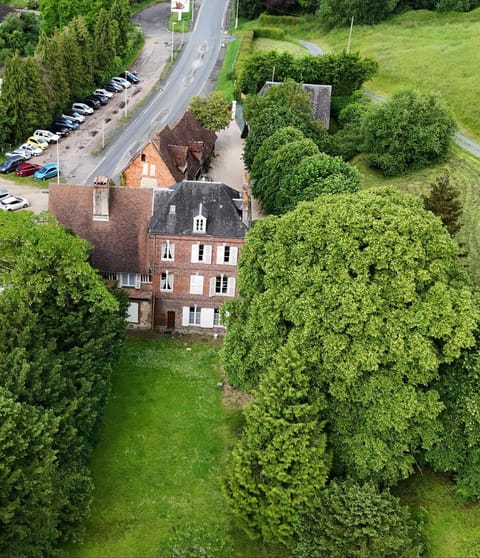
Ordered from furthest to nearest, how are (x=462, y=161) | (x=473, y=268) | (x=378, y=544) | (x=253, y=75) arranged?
(x=253, y=75)
(x=462, y=161)
(x=473, y=268)
(x=378, y=544)

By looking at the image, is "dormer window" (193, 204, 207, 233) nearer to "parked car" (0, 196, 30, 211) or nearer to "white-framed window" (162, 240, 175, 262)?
"white-framed window" (162, 240, 175, 262)

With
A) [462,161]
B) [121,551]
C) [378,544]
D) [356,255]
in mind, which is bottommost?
[121,551]

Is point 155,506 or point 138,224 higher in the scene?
point 138,224

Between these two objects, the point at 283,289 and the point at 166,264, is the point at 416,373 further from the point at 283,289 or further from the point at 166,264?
the point at 166,264

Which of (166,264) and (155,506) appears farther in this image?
(166,264)

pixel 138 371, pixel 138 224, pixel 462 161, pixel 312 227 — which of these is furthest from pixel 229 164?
pixel 312 227

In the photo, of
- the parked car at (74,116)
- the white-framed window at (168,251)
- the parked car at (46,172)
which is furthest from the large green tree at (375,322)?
the parked car at (74,116)

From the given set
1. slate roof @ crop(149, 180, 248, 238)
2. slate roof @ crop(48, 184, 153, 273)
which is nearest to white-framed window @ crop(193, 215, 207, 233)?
slate roof @ crop(149, 180, 248, 238)
